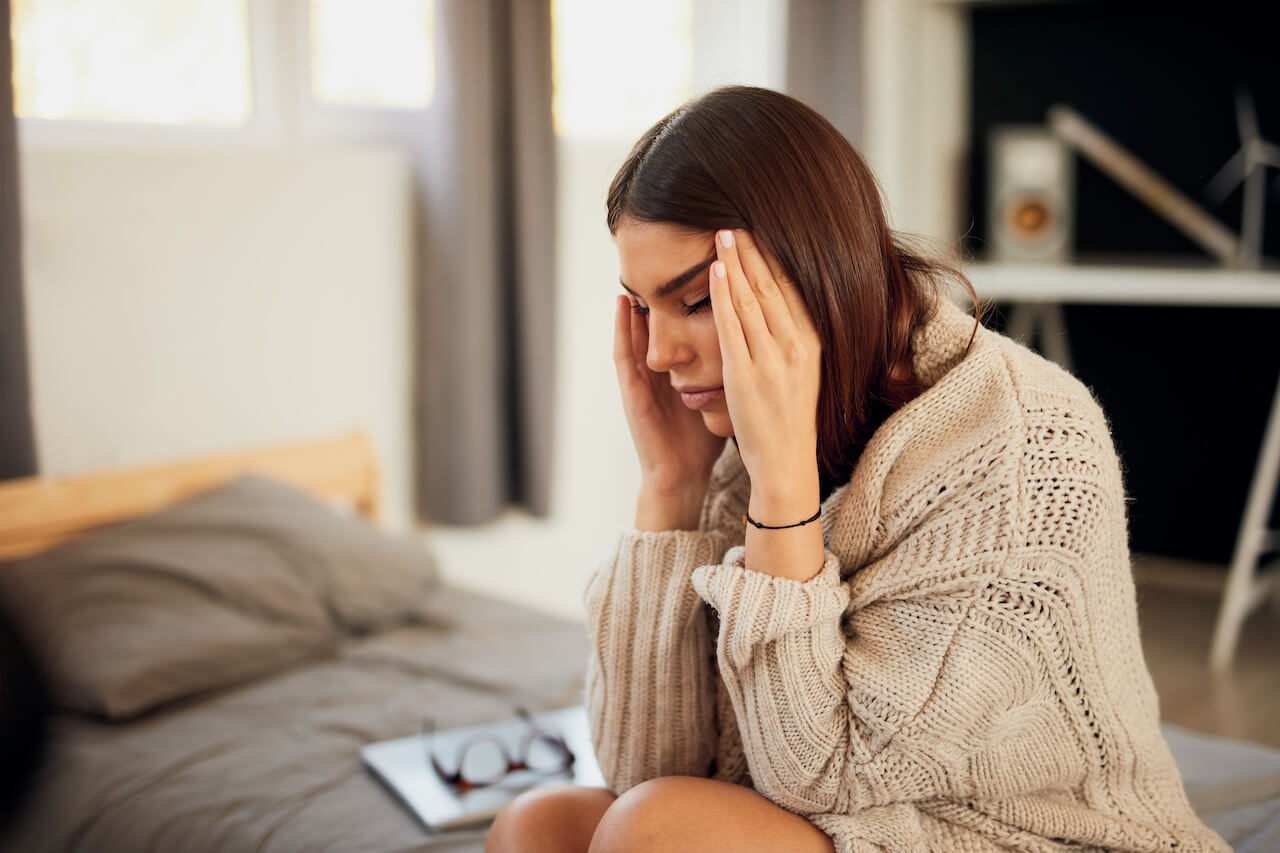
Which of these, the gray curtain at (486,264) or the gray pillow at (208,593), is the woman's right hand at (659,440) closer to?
the gray pillow at (208,593)

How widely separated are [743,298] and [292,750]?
0.93 meters

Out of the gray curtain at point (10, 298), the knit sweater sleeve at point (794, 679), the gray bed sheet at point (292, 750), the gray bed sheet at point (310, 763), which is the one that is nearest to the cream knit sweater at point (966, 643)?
the knit sweater sleeve at point (794, 679)

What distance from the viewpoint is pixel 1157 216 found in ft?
10.7

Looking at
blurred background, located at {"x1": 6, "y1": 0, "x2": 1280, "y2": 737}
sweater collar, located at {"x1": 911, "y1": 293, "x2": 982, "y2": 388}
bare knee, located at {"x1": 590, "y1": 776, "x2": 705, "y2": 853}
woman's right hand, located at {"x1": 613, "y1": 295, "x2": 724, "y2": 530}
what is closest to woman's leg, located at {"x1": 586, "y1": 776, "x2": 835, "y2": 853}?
bare knee, located at {"x1": 590, "y1": 776, "x2": 705, "y2": 853}

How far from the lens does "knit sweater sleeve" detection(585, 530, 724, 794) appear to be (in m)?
1.20

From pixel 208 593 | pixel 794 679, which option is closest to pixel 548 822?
pixel 794 679

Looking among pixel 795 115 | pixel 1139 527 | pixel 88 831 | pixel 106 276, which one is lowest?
pixel 1139 527

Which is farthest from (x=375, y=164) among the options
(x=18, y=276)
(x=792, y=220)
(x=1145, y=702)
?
(x=1145, y=702)

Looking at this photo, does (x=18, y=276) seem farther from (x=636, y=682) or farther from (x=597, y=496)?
(x=597, y=496)

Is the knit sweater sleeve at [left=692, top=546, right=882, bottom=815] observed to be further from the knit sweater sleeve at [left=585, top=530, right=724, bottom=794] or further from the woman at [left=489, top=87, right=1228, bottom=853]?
the knit sweater sleeve at [left=585, top=530, right=724, bottom=794]

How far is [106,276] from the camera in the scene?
210 centimetres

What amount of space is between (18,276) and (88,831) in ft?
2.83

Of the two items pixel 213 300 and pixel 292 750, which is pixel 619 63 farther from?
pixel 292 750

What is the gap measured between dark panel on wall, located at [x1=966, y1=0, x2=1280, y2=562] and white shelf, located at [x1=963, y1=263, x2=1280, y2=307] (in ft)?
0.55
